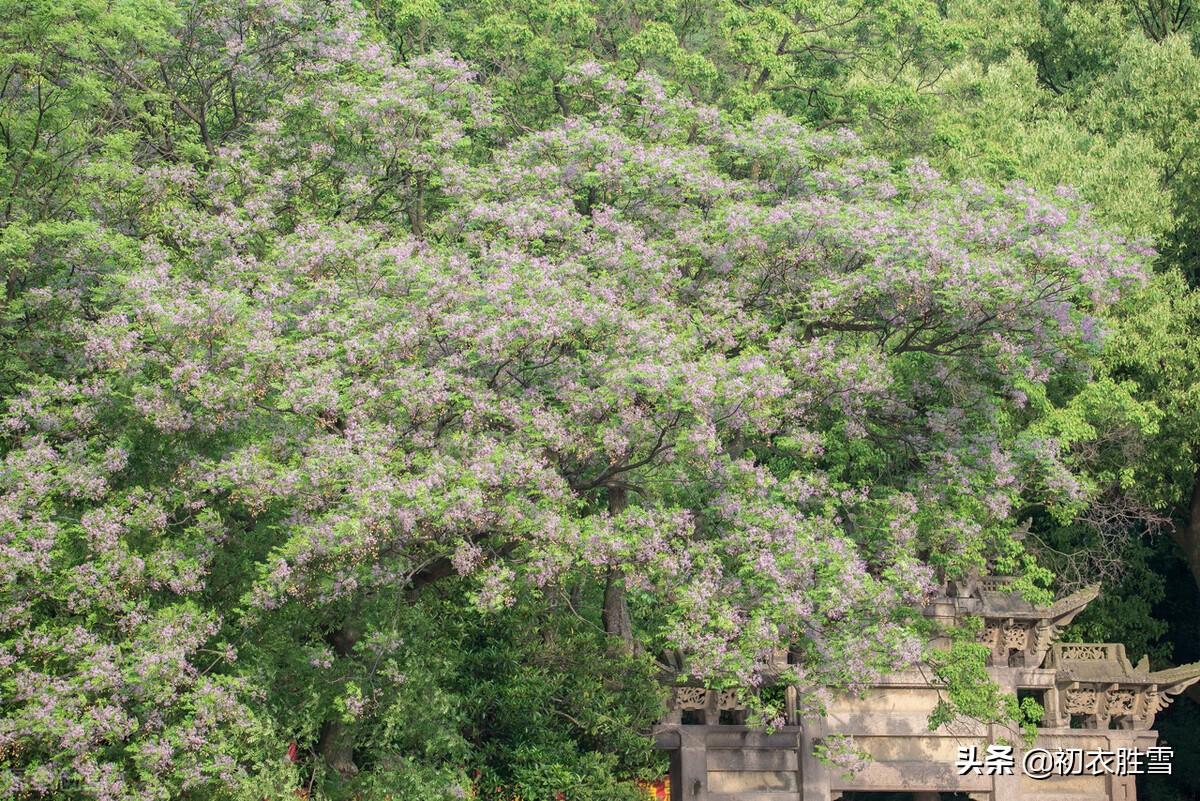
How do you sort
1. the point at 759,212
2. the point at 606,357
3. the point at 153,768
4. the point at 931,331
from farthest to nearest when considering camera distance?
the point at 931,331 → the point at 759,212 → the point at 606,357 → the point at 153,768

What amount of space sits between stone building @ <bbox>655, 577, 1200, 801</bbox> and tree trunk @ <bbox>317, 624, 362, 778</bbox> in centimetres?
526

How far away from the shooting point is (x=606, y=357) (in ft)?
65.1

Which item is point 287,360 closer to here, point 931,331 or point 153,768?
point 153,768

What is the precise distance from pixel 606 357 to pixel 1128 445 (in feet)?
43.9

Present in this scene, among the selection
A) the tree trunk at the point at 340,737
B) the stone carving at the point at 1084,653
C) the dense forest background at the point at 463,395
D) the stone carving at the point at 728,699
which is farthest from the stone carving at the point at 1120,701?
the tree trunk at the point at 340,737

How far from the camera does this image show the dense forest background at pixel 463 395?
1781 centimetres

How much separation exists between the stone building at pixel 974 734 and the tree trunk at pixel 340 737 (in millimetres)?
5255

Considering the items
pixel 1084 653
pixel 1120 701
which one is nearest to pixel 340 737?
pixel 1084 653

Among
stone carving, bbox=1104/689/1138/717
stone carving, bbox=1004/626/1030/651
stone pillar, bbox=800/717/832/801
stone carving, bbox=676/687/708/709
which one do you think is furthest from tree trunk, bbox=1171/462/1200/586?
stone carving, bbox=676/687/708/709

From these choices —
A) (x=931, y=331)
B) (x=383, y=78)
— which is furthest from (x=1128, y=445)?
(x=383, y=78)

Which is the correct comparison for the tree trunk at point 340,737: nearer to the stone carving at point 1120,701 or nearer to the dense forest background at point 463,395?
the dense forest background at point 463,395

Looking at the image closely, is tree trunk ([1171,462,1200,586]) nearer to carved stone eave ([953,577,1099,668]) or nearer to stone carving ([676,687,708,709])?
carved stone eave ([953,577,1099,668])

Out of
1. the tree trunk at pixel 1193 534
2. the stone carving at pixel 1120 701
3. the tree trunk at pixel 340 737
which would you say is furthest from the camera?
the tree trunk at pixel 1193 534

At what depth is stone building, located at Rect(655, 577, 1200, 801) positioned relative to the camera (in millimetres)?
24438
